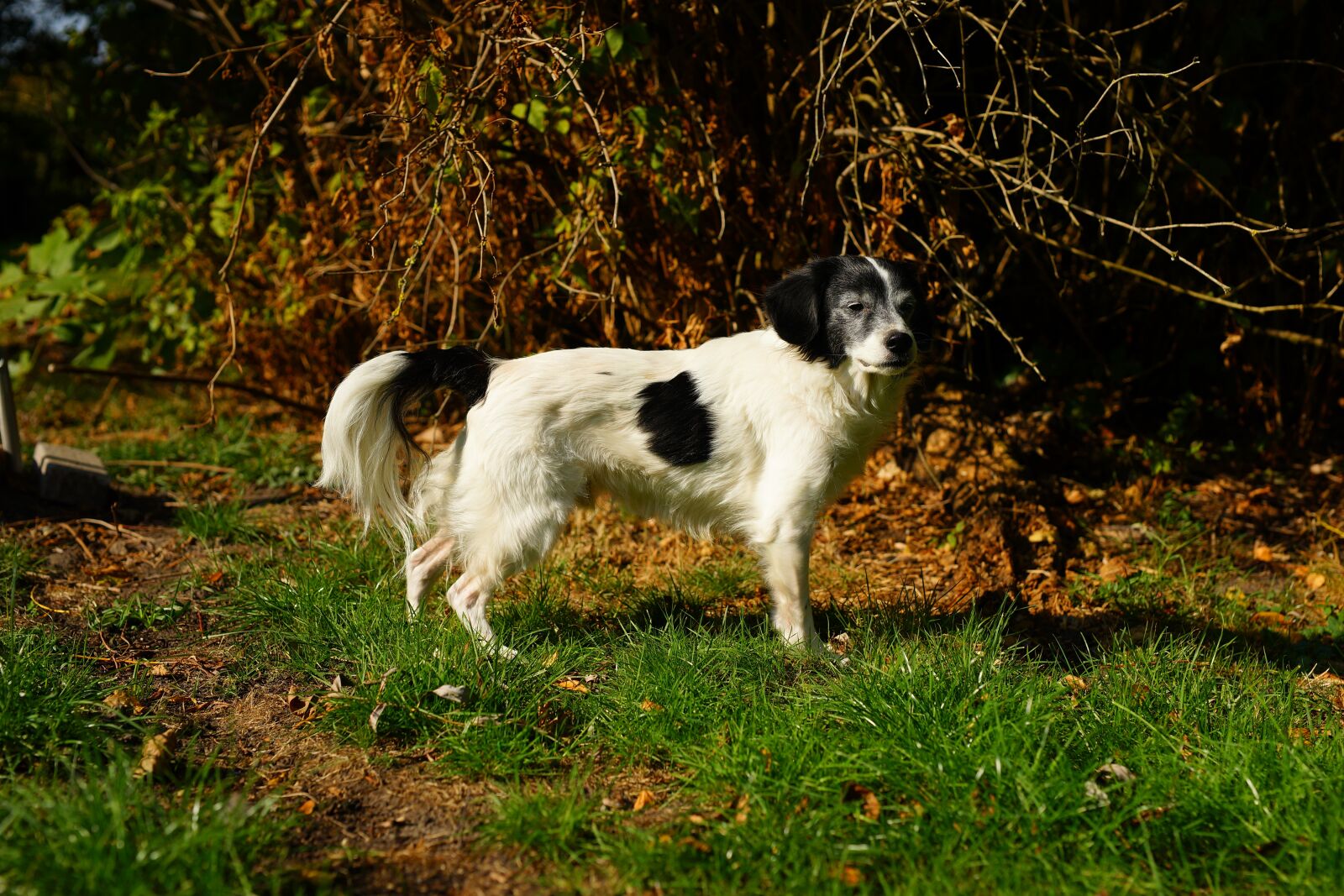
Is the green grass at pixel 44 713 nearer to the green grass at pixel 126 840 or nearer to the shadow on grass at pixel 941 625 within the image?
the green grass at pixel 126 840

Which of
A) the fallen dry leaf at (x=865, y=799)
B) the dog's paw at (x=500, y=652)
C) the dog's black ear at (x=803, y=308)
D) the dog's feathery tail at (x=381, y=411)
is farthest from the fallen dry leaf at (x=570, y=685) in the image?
the dog's black ear at (x=803, y=308)

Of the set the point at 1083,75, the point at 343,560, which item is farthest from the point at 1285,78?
the point at 343,560

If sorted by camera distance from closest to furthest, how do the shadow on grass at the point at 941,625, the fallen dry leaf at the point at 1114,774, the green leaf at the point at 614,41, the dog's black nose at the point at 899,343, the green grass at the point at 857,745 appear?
the green grass at the point at 857,745, the fallen dry leaf at the point at 1114,774, the dog's black nose at the point at 899,343, the shadow on grass at the point at 941,625, the green leaf at the point at 614,41

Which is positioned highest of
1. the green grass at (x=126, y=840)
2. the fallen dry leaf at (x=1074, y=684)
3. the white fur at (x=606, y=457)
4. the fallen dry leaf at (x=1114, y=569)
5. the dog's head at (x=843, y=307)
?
the dog's head at (x=843, y=307)

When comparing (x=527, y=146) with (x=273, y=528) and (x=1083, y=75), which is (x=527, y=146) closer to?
(x=273, y=528)

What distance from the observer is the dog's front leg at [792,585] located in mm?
3662

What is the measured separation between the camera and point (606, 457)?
3.68 metres

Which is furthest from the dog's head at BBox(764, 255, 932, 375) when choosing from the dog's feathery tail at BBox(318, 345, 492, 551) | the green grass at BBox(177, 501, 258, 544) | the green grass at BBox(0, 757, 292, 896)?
the green grass at BBox(177, 501, 258, 544)

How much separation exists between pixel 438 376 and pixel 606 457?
621mm

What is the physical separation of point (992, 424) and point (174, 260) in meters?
4.48

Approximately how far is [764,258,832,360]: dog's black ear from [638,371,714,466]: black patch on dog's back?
37 centimetres

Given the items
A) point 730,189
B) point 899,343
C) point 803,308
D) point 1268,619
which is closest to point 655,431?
point 803,308

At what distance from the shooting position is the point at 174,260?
238 inches

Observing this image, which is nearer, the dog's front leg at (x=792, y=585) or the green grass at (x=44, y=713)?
the green grass at (x=44, y=713)
